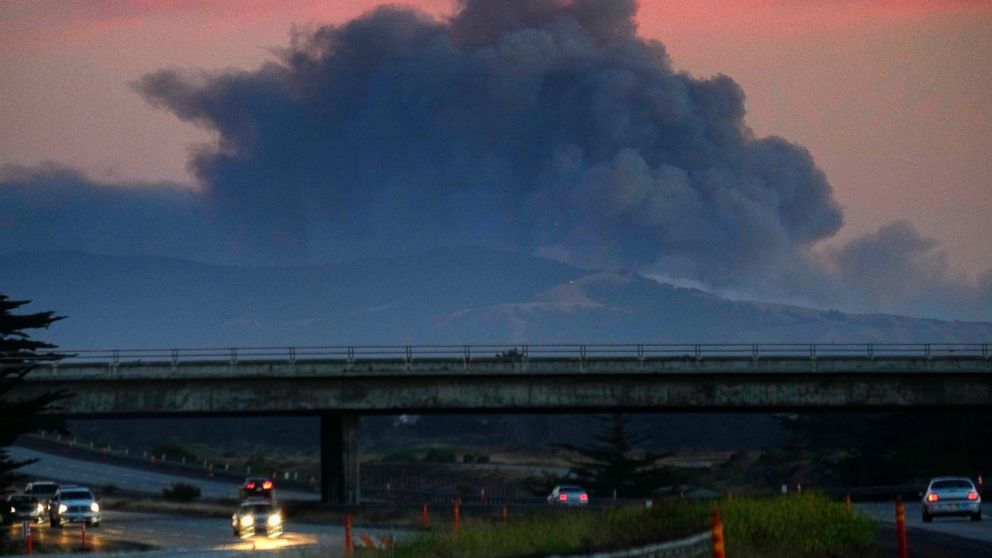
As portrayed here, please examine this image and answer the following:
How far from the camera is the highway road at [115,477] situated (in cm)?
10762

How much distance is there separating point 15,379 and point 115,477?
209 ft

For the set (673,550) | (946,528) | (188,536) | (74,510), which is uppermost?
(74,510)

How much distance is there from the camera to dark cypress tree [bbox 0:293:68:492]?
53.8 metres

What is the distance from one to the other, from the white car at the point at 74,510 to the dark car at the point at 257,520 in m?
12.9

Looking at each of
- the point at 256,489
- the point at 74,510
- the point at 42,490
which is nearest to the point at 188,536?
the point at 74,510

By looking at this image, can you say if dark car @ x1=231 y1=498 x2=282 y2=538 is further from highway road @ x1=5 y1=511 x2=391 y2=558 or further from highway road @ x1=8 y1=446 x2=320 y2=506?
highway road @ x1=8 y1=446 x2=320 y2=506

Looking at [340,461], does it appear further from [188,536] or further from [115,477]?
[115,477]

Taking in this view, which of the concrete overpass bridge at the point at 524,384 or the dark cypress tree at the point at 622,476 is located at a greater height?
the concrete overpass bridge at the point at 524,384

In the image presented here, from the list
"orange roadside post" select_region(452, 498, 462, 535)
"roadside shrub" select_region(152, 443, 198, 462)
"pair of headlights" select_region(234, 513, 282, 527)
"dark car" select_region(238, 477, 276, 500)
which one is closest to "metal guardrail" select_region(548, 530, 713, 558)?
"orange roadside post" select_region(452, 498, 462, 535)

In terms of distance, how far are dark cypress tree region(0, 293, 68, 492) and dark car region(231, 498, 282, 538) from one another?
7.67 m

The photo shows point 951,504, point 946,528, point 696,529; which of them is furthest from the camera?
point 951,504

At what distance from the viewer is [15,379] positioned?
55.4 m

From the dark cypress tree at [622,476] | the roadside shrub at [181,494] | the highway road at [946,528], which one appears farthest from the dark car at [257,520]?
the dark cypress tree at [622,476]

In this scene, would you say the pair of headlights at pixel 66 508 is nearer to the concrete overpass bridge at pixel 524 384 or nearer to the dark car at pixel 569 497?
the concrete overpass bridge at pixel 524 384
